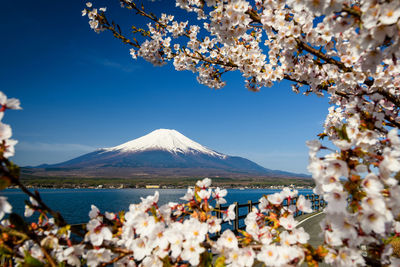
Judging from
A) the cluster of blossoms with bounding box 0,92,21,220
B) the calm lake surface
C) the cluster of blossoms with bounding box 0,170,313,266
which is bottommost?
the calm lake surface

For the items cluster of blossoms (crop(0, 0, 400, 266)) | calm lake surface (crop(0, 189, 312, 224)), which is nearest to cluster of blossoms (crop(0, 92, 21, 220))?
cluster of blossoms (crop(0, 0, 400, 266))

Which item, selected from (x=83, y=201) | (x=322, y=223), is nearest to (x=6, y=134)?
(x=322, y=223)

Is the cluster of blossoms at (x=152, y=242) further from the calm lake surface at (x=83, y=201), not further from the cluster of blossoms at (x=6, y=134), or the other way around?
the calm lake surface at (x=83, y=201)

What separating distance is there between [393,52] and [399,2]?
0.21 m

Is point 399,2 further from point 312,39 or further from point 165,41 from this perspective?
point 165,41

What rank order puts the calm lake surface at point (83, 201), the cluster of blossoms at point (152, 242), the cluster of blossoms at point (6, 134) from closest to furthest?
the cluster of blossoms at point (6, 134) → the cluster of blossoms at point (152, 242) → the calm lake surface at point (83, 201)

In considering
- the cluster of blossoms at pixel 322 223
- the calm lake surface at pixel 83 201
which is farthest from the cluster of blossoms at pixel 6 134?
the calm lake surface at pixel 83 201

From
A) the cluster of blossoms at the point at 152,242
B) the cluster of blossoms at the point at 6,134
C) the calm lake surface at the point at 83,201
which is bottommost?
the calm lake surface at the point at 83,201

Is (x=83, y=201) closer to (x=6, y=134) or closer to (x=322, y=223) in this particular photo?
(x=6, y=134)

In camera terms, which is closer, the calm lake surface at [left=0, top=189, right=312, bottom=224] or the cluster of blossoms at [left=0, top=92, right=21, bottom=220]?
the cluster of blossoms at [left=0, top=92, right=21, bottom=220]

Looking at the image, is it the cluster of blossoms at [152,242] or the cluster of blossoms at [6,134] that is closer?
the cluster of blossoms at [6,134]

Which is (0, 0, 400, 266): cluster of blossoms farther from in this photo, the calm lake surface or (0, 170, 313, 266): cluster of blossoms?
the calm lake surface

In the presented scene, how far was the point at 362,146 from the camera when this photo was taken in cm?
124

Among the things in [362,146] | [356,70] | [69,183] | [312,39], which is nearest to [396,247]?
[356,70]
